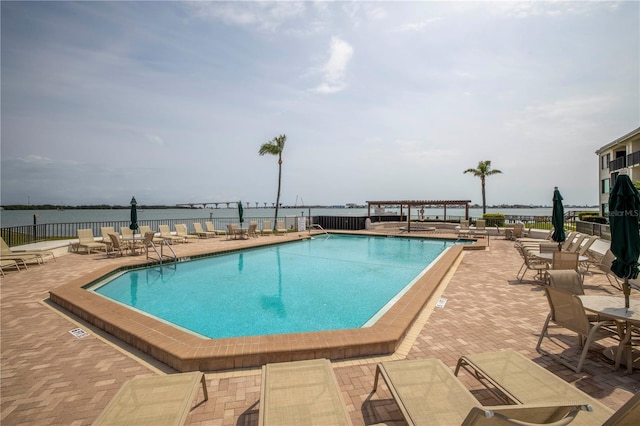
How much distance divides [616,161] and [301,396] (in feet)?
110

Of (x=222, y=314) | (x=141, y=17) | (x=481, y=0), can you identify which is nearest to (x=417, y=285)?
(x=222, y=314)

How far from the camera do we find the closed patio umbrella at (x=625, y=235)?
3.49 m

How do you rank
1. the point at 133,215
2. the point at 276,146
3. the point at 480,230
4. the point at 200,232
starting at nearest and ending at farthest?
the point at 133,215 → the point at 480,230 → the point at 200,232 → the point at 276,146

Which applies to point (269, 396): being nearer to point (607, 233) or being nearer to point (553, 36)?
point (553, 36)

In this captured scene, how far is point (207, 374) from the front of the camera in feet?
10.9

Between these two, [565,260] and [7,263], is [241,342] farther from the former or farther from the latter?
[7,263]

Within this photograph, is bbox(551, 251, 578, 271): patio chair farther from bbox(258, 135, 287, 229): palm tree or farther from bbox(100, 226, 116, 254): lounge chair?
bbox(258, 135, 287, 229): palm tree

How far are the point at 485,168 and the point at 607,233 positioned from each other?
75.4 feet

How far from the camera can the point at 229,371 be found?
3.36 m

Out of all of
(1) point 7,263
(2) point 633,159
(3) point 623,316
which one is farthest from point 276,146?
(2) point 633,159

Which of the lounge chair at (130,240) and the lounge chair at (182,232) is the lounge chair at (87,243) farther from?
the lounge chair at (182,232)

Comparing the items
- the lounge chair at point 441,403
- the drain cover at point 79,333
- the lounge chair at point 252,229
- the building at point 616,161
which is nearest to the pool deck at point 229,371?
the drain cover at point 79,333

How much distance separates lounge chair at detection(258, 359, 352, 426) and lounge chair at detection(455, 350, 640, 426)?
1.35 meters

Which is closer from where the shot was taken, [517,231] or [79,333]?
[79,333]
